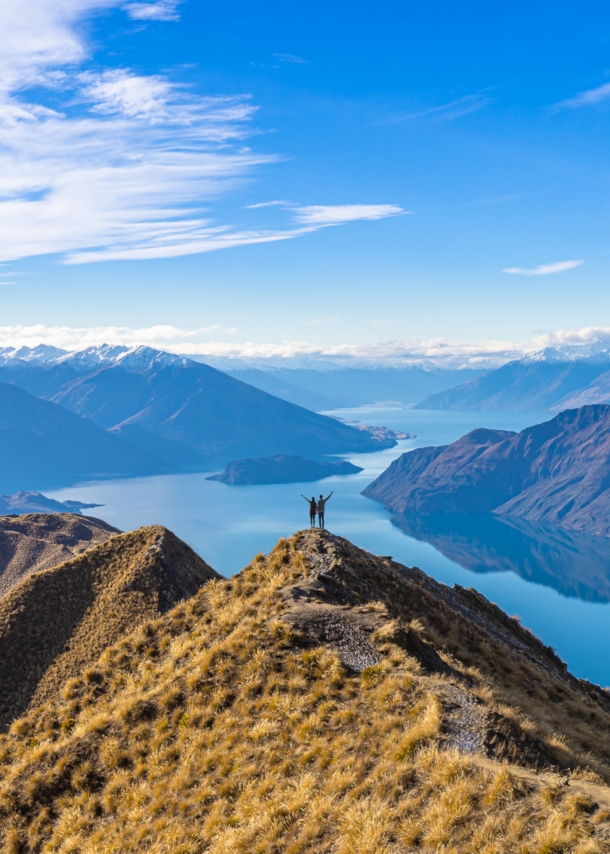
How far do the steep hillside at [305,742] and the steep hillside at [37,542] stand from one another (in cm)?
6631

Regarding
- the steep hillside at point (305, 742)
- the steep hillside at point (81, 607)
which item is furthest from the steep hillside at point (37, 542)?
the steep hillside at point (305, 742)

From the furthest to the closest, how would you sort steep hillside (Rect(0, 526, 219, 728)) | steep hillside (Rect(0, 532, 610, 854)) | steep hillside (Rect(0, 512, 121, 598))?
steep hillside (Rect(0, 512, 121, 598)), steep hillside (Rect(0, 526, 219, 728)), steep hillside (Rect(0, 532, 610, 854))

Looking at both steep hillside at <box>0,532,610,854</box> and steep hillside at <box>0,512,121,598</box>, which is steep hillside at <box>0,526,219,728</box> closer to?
steep hillside at <box>0,532,610,854</box>

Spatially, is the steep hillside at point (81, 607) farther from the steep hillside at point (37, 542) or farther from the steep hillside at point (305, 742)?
the steep hillside at point (37, 542)

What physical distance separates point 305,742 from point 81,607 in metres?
30.6

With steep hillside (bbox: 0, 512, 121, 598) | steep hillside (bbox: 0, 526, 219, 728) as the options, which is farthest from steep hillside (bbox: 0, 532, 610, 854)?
steep hillside (bbox: 0, 512, 121, 598)

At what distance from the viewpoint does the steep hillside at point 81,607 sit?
4084 centimetres

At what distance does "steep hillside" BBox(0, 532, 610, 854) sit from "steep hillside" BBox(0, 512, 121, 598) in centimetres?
6631

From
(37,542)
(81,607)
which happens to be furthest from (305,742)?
(37,542)

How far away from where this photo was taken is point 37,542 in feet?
358

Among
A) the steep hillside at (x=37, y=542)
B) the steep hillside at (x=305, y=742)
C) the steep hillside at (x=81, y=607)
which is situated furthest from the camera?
the steep hillside at (x=37, y=542)

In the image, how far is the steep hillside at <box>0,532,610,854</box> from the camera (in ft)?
48.2

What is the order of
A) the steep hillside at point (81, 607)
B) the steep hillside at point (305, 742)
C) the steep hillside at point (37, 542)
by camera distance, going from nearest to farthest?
the steep hillside at point (305, 742) → the steep hillside at point (81, 607) → the steep hillside at point (37, 542)

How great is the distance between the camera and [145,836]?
18672 mm
